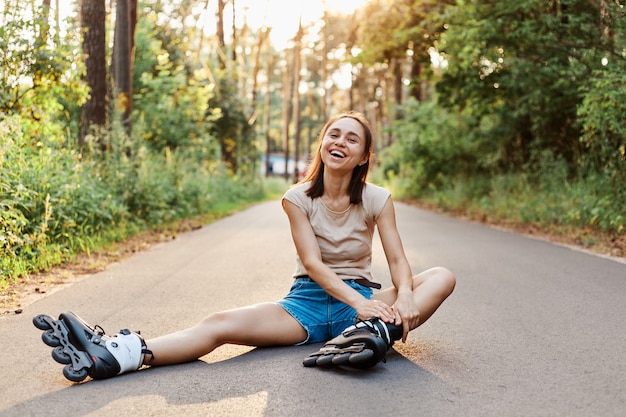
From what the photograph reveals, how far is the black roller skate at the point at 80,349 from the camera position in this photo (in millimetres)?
3869

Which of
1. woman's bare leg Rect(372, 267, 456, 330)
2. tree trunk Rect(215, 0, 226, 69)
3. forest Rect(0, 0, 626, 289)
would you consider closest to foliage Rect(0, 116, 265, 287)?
forest Rect(0, 0, 626, 289)

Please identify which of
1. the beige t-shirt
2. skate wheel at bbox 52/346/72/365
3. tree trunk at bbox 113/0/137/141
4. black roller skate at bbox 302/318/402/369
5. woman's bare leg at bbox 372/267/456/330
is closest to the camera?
skate wheel at bbox 52/346/72/365

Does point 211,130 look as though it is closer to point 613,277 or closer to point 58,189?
point 58,189

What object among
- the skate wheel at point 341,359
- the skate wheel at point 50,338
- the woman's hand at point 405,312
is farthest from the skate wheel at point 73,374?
the woman's hand at point 405,312

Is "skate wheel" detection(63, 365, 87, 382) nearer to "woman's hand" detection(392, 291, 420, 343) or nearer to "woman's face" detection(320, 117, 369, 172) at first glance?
"woman's hand" detection(392, 291, 420, 343)

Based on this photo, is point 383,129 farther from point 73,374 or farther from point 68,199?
point 73,374

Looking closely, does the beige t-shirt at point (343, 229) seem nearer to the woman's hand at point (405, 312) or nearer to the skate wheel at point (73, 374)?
the woman's hand at point (405, 312)

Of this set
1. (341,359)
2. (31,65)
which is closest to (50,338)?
(341,359)

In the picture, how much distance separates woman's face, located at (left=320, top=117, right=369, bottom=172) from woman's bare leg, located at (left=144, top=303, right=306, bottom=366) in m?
1.02

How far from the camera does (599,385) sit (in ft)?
12.9

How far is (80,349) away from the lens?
3.93 metres

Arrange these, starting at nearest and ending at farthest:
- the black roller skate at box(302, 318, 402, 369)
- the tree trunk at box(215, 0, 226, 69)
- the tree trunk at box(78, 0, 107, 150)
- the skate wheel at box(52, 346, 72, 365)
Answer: the skate wheel at box(52, 346, 72, 365) → the black roller skate at box(302, 318, 402, 369) → the tree trunk at box(78, 0, 107, 150) → the tree trunk at box(215, 0, 226, 69)

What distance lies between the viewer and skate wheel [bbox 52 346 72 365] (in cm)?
384

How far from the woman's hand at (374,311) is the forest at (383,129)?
1.79 meters
